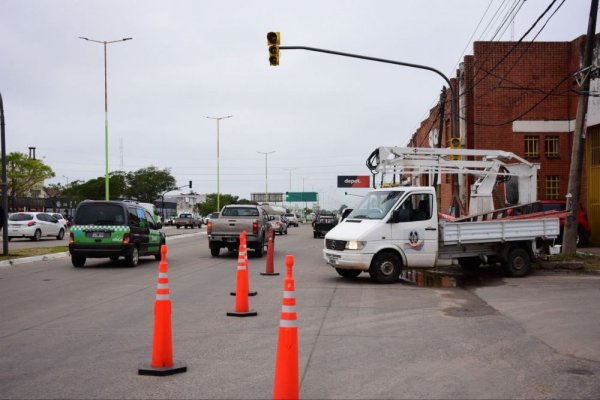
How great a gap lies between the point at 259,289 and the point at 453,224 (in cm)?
485

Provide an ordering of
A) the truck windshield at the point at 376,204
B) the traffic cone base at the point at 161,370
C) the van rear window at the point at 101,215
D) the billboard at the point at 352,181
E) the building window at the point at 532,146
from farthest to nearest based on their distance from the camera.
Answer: the billboard at the point at 352,181, the building window at the point at 532,146, the van rear window at the point at 101,215, the truck windshield at the point at 376,204, the traffic cone base at the point at 161,370

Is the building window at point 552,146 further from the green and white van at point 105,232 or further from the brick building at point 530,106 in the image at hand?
the green and white van at point 105,232

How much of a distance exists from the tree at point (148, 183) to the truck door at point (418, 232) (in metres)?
86.4

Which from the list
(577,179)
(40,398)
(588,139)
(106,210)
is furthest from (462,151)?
(40,398)

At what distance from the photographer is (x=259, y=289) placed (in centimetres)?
1323

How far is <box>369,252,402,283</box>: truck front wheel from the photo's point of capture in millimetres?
14336

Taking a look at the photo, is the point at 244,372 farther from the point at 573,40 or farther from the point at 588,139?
the point at 573,40

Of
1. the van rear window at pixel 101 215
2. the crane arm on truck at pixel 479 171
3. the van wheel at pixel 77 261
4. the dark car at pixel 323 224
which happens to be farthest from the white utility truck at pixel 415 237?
the dark car at pixel 323 224

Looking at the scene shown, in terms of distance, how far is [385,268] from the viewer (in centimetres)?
1441

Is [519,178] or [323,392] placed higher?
[519,178]

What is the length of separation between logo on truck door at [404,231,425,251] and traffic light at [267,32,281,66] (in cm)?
772

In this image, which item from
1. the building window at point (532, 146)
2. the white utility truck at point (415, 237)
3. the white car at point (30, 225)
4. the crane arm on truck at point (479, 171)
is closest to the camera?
the white utility truck at point (415, 237)

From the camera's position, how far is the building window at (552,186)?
31219mm

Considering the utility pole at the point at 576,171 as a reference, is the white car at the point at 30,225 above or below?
below
